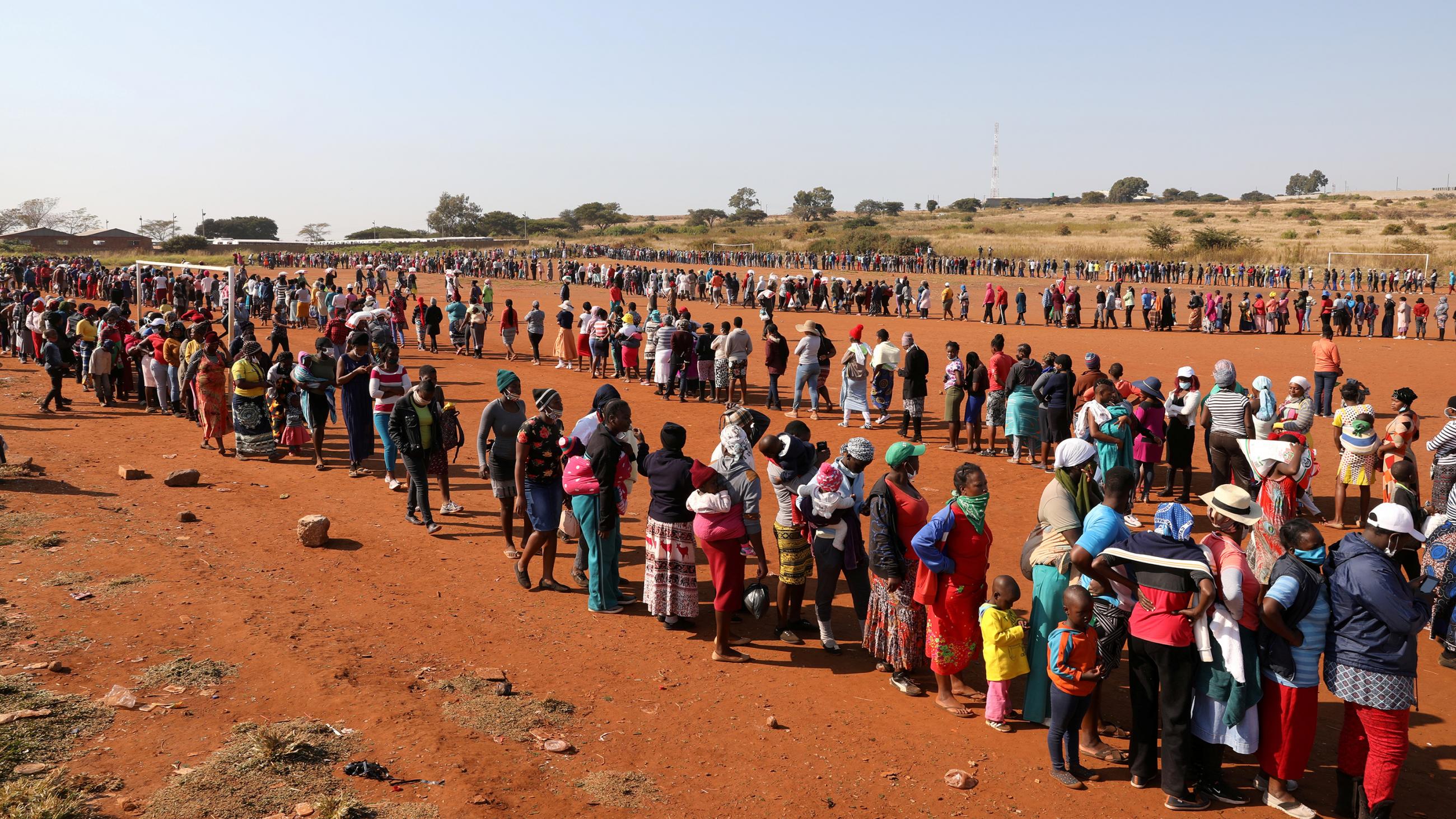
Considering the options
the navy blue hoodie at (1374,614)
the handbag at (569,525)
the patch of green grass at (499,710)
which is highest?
the navy blue hoodie at (1374,614)

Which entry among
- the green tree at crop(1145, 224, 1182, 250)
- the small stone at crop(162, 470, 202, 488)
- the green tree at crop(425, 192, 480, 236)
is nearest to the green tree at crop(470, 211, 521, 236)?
the green tree at crop(425, 192, 480, 236)

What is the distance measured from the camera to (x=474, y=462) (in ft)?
42.5

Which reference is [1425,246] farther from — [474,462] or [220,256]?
[220,256]

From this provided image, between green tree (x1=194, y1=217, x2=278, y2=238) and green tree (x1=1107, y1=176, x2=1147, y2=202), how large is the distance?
109869mm

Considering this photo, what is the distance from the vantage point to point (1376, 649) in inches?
187

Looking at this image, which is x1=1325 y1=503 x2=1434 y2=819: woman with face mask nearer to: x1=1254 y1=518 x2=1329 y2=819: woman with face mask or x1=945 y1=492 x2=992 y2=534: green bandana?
x1=1254 y1=518 x2=1329 y2=819: woman with face mask

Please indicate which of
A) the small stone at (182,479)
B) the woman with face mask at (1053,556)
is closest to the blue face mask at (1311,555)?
the woman with face mask at (1053,556)

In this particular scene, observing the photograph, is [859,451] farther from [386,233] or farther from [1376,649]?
[386,233]

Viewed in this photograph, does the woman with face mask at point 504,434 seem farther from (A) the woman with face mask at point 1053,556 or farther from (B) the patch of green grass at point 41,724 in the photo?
(A) the woman with face mask at point 1053,556

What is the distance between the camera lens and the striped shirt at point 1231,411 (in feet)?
33.2

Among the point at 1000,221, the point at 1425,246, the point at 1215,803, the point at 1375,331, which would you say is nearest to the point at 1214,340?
the point at 1375,331

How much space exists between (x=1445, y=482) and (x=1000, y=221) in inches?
3441

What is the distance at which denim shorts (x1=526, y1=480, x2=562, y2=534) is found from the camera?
306 inches

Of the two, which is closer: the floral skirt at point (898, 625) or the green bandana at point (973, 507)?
the green bandana at point (973, 507)
